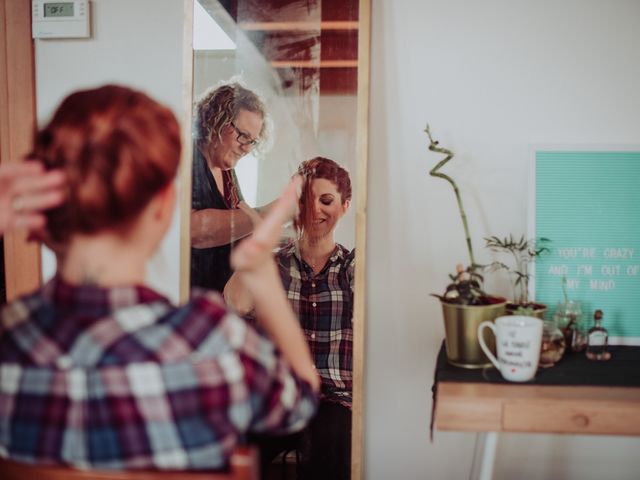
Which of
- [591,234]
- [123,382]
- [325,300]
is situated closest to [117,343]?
[123,382]

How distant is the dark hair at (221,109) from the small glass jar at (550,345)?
932 mm

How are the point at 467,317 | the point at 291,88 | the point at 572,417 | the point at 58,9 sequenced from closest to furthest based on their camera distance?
the point at 572,417 < the point at 467,317 < the point at 291,88 < the point at 58,9

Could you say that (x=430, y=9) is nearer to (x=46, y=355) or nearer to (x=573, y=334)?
(x=573, y=334)

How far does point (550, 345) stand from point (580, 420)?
23 centimetres

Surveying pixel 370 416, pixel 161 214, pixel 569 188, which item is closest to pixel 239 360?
pixel 161 214

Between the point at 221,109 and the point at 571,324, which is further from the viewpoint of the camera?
the point at 221,109

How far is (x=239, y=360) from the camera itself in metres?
0.88

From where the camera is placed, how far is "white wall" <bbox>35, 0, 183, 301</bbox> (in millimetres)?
1896

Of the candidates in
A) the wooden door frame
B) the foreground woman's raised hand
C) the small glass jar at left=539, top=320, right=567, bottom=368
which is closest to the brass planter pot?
the small glass jar at left=539, top=320, right=567, bottom=368

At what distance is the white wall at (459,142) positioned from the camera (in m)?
1.74

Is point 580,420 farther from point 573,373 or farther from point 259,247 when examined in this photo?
point 259,247

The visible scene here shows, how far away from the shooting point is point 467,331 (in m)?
1.50

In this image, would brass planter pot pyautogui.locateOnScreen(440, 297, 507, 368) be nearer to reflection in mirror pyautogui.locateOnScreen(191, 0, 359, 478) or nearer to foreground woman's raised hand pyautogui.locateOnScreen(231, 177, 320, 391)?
reflection in mirror pyautogui.locateOnScreen(191, 0, 359, 478)

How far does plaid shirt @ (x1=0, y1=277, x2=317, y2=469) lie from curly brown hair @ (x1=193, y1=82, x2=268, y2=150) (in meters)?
1.00
